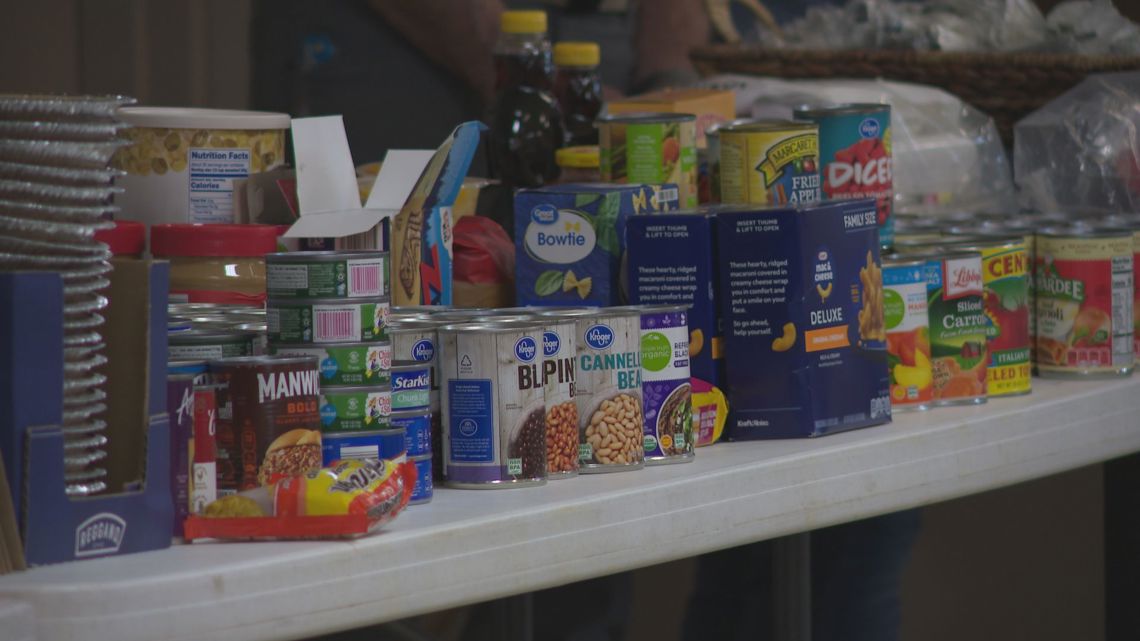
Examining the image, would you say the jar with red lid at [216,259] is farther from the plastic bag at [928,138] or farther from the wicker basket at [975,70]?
the wicker basket at [975,70]

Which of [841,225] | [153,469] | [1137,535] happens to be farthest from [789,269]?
[1137,535]

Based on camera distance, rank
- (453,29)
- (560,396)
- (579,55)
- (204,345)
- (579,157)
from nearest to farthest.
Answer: (204,345)
(560,396)
(579,157)
(579,55)
(453,29)

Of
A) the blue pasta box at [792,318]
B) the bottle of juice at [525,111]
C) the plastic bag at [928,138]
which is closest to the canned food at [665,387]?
the blue pasta box at [792,318]

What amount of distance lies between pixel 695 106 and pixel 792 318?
0.67 m

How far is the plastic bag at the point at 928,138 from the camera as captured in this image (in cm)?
230

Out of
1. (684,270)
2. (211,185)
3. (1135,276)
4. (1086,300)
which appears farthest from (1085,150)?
(211,185)

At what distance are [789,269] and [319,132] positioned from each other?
52 cm

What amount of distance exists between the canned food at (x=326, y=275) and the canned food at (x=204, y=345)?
0.18 feet

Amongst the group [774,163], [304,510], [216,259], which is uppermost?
[774,163]

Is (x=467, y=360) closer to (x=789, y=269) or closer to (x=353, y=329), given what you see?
(x=353, y=329)

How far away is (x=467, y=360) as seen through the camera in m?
1.30

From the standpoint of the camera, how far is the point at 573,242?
1567 mm

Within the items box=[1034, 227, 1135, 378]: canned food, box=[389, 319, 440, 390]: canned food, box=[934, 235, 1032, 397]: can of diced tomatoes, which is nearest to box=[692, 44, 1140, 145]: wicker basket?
box=[1034, 227, 1135, 378]: canned food

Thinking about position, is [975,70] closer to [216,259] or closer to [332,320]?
[216,259]
